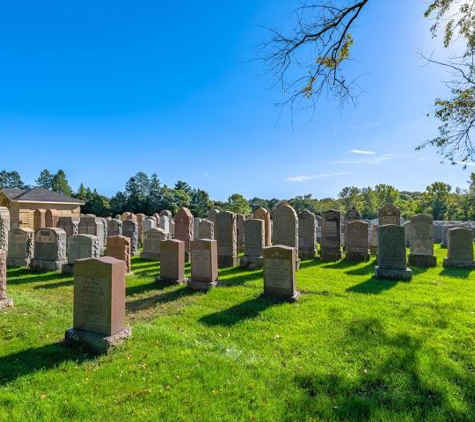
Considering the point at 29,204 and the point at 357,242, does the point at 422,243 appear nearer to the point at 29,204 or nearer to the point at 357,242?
the point at 357,242

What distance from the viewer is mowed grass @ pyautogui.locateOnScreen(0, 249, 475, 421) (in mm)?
3287

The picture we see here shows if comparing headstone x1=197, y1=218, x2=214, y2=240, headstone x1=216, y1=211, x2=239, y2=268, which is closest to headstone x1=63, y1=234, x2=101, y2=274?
headstone x1=216, y1=211, x2=239, y2=268

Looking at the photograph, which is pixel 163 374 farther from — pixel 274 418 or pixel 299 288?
pixel 299 288

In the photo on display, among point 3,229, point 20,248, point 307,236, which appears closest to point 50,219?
point 3,229

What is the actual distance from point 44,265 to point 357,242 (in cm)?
1282

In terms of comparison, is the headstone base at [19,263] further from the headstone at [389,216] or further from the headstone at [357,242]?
the headstone at [389,216]

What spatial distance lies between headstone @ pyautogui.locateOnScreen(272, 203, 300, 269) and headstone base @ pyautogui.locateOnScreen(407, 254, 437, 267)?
15.4 ft

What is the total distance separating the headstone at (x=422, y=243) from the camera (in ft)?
39.1

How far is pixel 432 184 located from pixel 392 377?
62279 millimetres

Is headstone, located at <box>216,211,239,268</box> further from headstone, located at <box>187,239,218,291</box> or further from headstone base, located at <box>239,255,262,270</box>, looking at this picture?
headstone, located at <box>187,239,218,291</box>

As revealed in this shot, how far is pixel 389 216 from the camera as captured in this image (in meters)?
16.7

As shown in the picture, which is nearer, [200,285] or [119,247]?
[200,285]

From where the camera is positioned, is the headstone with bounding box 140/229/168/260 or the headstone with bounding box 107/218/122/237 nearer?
the headstone with bounding box 140/229/168/260

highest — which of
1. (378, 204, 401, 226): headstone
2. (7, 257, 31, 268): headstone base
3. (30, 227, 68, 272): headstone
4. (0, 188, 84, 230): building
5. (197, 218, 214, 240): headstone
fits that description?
(0, 188, 84, 230): building
